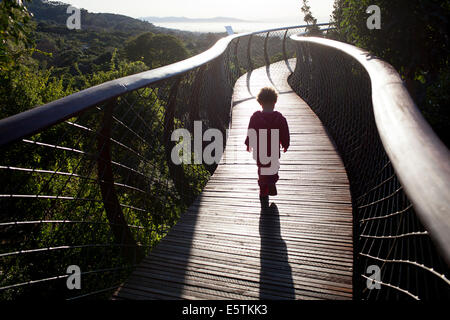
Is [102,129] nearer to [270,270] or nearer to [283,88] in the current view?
[270,270]

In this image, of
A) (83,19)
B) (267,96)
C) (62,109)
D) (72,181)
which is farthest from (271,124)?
(83,19)

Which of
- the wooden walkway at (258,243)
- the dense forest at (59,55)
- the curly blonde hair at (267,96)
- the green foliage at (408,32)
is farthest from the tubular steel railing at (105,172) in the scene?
the green foliage at (408,32)

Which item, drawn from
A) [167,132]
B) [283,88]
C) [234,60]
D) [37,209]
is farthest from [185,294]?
[234,60]

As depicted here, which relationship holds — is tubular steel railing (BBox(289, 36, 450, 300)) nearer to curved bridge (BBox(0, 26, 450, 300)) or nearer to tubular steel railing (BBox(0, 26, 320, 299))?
curved bridge (BBox(0, 26, 450, 300))

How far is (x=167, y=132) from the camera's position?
3174 mm

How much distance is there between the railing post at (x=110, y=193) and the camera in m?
1.96

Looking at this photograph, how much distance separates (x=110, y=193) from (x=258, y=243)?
113 centimetres

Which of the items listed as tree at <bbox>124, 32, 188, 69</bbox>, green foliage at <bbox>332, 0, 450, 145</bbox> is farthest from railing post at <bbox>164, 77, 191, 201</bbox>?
tree at <bbox>124, 32, 188, 69</bbox>

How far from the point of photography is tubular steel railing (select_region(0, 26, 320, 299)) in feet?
4.58

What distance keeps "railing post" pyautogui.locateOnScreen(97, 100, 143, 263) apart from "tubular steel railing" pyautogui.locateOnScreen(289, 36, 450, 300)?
141 cm

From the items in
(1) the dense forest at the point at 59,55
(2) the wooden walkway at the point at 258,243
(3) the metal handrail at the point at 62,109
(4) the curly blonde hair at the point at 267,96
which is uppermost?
(1) the dense forest at the point at 59,55

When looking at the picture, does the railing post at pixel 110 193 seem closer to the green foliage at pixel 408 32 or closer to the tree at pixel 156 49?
the green foliage at pixel 408 32

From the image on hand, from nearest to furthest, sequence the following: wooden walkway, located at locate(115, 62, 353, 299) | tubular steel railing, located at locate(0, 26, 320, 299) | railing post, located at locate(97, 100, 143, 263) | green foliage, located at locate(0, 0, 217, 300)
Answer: tubular steel railing, located at locate(0, 26, 320, 299) → green foliage, located at locate(0, 0, 217, 300) → railing post, located at locate(97, 100, 143, 263) → wooden walkway, located at locate(115, 62, 353, 299)
